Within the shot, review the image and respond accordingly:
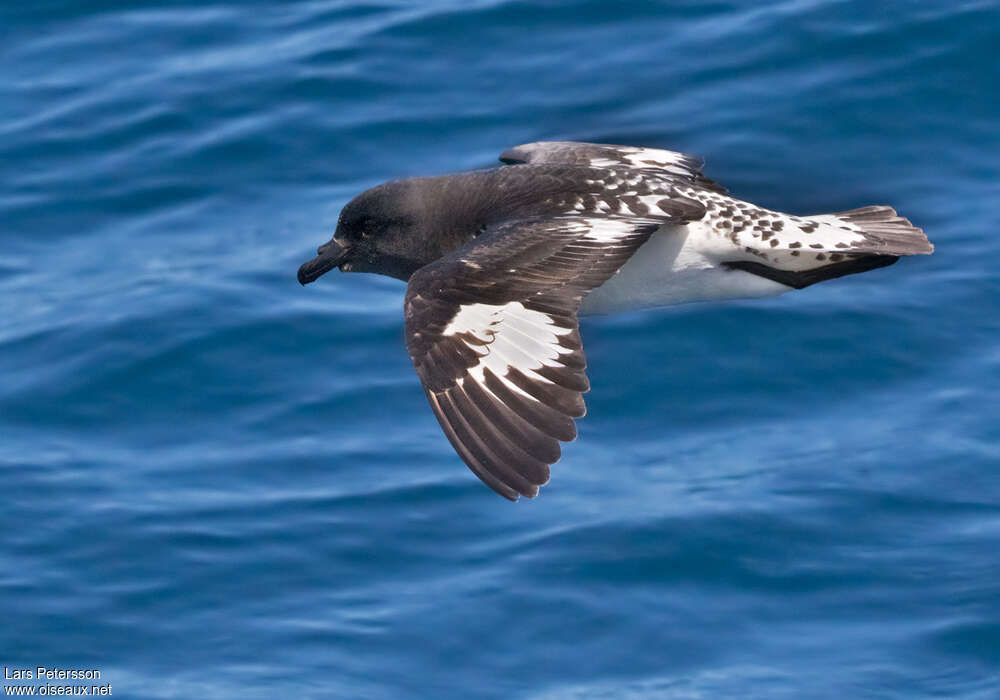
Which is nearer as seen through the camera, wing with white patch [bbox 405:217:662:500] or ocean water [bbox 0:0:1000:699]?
wing with white patch [bbox 405:217:662:500]

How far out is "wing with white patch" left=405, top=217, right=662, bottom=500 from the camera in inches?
242

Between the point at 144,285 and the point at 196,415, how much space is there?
1391mm

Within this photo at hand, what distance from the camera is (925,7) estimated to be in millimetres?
11250

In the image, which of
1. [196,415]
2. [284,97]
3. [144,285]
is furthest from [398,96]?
[196,415]

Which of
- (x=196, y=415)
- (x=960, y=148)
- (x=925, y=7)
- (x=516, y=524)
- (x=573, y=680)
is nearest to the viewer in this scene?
(x=573, y=680)

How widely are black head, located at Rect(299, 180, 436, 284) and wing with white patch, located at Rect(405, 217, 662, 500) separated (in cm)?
68

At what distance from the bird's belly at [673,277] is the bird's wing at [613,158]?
70 centimetres

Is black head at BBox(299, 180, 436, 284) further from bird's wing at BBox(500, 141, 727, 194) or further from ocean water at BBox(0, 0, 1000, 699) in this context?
ocean water at BBox(0, 0, 1000, 699)

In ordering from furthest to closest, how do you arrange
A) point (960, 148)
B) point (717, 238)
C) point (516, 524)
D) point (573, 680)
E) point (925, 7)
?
point (925, 7) < point (960, 148) < point (516, 524) < point (573, 680) < point (717, 238)

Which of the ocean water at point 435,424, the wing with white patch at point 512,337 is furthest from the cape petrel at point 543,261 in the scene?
the ocean water at point 435,424

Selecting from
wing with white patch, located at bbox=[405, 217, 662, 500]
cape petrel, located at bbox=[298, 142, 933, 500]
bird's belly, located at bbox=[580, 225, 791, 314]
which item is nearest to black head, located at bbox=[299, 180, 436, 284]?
cape petrel, located at bbox=[298, 142, 933, 500]

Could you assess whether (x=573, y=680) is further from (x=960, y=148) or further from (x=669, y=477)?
(x=960, y=148)

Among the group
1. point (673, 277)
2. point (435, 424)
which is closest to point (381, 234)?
point (673, 277)

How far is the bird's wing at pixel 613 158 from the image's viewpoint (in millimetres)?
8328
